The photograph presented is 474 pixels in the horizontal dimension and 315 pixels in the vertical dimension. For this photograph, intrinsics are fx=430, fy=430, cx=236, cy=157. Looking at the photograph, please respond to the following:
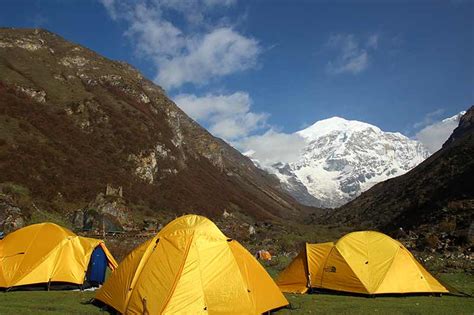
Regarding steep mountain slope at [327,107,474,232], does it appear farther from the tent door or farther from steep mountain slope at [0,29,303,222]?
steep mountain slope at [0,29,303,222]

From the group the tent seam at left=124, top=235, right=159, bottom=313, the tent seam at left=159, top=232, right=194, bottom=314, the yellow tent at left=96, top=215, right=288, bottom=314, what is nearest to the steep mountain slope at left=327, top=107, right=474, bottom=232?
the yellow tent at left=96, top=215, right=288, bottom=314

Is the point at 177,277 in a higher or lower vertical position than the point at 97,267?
lower

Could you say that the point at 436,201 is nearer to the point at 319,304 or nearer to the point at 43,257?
the point at 319,304

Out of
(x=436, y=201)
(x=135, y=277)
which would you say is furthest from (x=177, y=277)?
(x=436, y=201)

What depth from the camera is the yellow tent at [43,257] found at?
15523mm

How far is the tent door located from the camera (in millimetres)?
16797

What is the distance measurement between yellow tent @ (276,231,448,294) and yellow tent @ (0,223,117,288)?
7898 mm

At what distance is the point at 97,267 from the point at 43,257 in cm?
207

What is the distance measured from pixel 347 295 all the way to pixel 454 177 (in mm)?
43164

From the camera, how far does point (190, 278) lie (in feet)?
37.6

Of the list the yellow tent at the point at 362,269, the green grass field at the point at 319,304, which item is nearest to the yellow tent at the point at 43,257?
the green grass field at the point at 319,304

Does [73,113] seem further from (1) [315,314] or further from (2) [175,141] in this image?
(1) [315,314]

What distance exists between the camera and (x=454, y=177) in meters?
52.1

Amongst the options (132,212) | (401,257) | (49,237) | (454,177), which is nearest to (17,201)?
(132,212)
